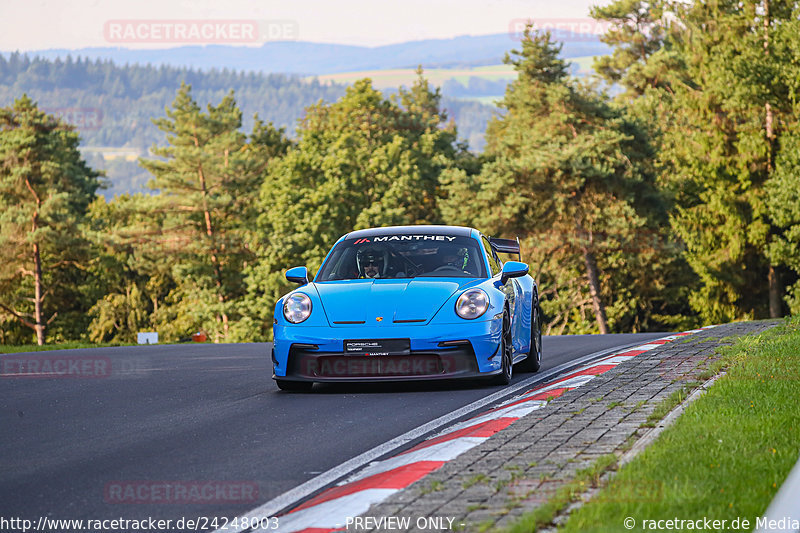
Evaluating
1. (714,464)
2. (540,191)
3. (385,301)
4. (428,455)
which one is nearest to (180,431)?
(428,455)

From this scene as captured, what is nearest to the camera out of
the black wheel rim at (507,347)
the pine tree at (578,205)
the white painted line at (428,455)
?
the white painted line at (428,455)

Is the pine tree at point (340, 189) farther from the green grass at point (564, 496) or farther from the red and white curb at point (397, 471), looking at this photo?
the green grass at point (564, 496)

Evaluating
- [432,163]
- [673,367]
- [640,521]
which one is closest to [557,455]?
[640,521]

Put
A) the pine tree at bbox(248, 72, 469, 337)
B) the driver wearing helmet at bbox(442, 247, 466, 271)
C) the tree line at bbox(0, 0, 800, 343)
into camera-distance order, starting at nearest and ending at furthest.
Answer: the driver wearing helmet at bbox(442, 247, 466, 271), the tree line at bbox(0, 0, 800, 343), the pine tree at bbox(248, 72, 469, 337)

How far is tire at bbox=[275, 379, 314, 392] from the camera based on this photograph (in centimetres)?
1021

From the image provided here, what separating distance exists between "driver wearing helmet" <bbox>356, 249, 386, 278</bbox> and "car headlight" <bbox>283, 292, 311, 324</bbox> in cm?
94

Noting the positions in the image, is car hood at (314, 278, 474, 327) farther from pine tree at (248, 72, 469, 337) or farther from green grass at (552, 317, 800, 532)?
pine tree at (248, 72, 469, 337)

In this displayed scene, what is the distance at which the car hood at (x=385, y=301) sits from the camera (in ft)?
32.1

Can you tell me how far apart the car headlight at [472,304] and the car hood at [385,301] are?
13 cm

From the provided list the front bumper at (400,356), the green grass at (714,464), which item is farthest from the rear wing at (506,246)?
the green grass at (714,464)

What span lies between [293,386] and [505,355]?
2.02m

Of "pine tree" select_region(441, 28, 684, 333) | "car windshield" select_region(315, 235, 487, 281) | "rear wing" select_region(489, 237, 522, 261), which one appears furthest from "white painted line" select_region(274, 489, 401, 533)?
"pine tree" select_region(441, 28, 684, 333)

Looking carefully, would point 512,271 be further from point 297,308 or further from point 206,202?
point 206,202

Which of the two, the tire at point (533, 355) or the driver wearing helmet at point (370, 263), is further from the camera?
the tire at point (533, 355)
